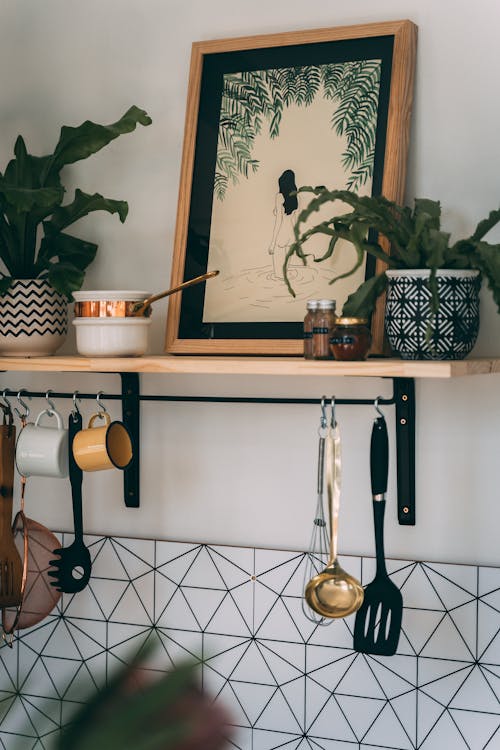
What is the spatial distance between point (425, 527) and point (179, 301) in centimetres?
56

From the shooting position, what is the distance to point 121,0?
5.35 ft

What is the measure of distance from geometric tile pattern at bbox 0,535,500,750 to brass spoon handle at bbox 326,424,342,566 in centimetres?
16

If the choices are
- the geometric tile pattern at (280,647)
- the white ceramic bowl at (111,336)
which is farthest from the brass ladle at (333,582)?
the white ceramic bowl at (111,336)

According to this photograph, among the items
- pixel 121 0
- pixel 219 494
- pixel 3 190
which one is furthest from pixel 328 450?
pixel 121 0

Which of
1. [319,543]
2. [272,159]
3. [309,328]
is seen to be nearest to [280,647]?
Result: [319,543]

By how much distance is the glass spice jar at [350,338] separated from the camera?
48.3 inches

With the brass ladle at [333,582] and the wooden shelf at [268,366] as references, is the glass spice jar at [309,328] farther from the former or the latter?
the brass ladle at [333,582]

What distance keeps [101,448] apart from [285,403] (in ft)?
1.06

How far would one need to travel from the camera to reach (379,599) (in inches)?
54.4

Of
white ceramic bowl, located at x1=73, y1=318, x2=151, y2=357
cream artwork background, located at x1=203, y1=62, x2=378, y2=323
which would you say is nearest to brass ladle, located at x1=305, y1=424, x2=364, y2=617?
cream artwork background, located at x1=203, y1=62, x2=378, y2=323

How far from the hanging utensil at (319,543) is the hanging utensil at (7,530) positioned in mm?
528

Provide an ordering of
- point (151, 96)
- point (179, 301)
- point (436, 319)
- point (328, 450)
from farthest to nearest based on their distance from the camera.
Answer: point (151, 96)
point (179, 301)
point (328, 450)
point (436, 319)

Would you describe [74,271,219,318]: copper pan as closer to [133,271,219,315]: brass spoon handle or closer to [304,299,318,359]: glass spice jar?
[133,271,219,315]: brass spoon handle

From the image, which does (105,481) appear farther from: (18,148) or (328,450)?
(18,148)
